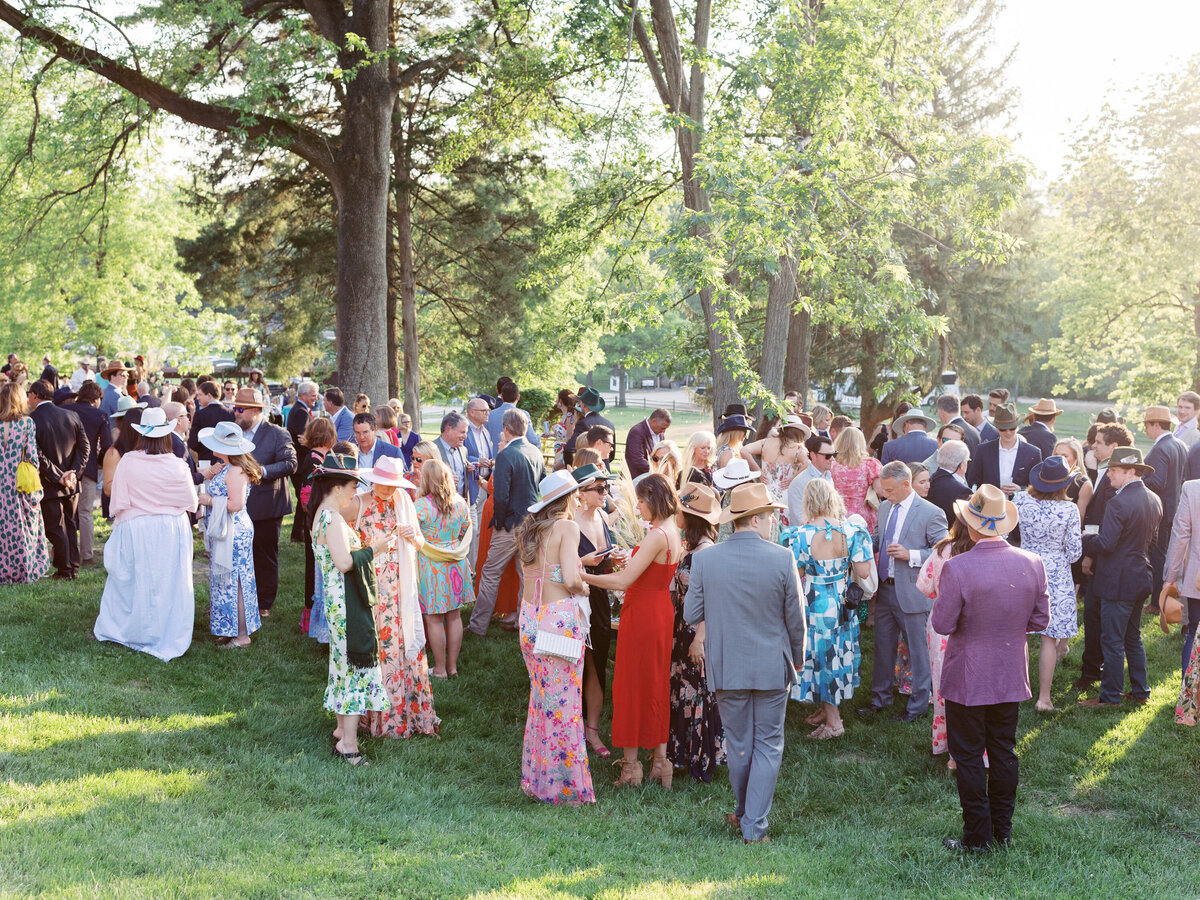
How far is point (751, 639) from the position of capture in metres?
5.09

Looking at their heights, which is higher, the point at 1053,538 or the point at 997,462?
the point at 997,462

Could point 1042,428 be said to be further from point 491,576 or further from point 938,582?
point 491,576

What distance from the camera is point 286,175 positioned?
2014 cm

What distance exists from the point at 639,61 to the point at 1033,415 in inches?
311

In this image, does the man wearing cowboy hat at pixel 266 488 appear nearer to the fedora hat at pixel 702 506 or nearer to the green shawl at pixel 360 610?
the green shawl at pixel 360 610

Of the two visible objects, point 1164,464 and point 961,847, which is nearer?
point 961,847

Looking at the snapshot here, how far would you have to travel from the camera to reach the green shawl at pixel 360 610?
5973 mm

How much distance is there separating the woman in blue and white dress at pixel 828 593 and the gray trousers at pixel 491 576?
3.09m

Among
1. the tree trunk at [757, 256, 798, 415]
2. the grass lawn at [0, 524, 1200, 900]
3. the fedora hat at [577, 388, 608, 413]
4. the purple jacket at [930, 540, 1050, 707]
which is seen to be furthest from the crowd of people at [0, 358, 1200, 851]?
the tree trunk at [757, 256, 798, 415]

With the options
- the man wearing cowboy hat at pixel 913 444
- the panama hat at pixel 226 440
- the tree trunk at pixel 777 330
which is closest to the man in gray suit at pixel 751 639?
the man wearing cowboy hat at pixel 913 444

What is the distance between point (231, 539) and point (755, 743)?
5.18m

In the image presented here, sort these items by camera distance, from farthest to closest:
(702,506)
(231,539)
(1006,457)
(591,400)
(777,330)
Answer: (777,330)
(591,400)
(1006,457)
(231,539)
(702,506)

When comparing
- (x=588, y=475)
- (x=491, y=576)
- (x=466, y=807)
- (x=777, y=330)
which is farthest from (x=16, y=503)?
(x=777, y=330)

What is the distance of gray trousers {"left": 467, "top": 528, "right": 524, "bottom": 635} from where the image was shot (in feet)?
29.4
